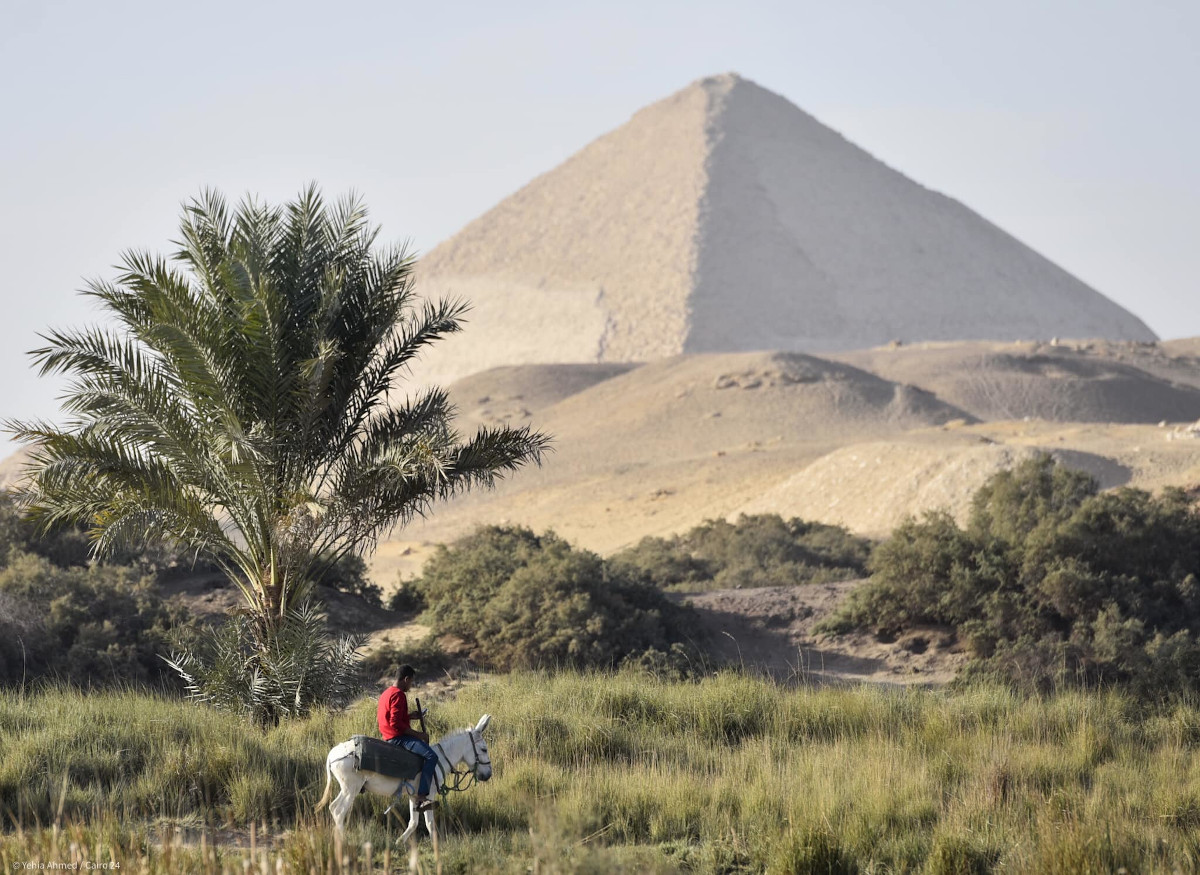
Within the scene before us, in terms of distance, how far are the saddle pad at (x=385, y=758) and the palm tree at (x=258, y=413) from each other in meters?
3.25

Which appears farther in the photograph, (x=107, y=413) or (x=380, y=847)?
(x=107, y=413)

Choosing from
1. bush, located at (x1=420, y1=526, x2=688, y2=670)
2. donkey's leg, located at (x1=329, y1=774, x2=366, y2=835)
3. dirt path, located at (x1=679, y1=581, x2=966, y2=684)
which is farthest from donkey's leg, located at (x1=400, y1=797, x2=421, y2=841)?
bush, located at (x1=420, y1=526, x2=688, y2=670)

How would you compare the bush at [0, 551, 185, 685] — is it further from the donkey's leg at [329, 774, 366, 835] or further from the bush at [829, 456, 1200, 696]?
the bush at [829, 456, 1200, 696]

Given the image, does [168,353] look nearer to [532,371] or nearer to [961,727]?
[961,727]

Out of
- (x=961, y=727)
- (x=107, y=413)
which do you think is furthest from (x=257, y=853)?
(x=961, y=727)

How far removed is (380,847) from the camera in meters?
7.43

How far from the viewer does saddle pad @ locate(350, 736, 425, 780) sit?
7148 mm

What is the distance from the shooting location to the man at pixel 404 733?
7.39 metres

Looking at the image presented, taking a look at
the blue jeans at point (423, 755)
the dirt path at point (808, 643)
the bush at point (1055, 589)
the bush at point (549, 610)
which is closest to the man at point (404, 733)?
the blue jeans at point (423, 755)

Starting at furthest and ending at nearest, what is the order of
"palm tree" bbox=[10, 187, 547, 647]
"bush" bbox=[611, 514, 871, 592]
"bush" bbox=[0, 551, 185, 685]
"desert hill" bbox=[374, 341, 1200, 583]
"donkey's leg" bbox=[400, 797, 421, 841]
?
"desert hill" bbox=[374, 341, 1200, 583]
"bush" bbox=[611, 514, 871, 592]
"bush" bbox=[0, 551, 185, 685]
"palm tree" bbox=[10, 187, 547, 647]
"donkey's leg" bbox=[400, 797, 421, 841]

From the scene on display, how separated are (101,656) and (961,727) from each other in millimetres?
9575

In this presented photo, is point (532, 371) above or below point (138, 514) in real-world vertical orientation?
above

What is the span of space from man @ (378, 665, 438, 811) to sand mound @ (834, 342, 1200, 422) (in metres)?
49.3

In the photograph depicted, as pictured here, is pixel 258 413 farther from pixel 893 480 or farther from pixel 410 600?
pixel 893 480
